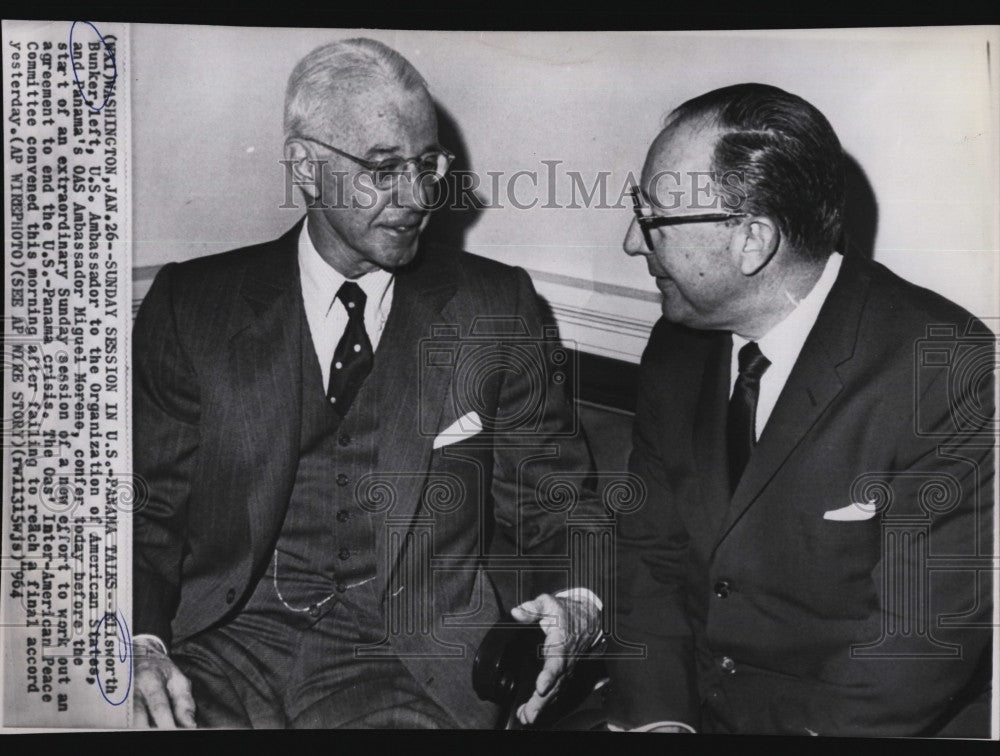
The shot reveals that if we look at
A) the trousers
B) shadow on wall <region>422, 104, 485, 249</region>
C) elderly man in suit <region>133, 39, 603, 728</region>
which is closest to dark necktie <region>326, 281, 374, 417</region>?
elderly man in suit <region>133, 39, 603, 728</region>

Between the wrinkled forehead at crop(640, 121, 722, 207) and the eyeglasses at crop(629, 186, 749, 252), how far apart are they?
0.11 feet

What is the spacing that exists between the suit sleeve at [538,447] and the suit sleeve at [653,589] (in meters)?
0.14

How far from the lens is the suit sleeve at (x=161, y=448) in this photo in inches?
142

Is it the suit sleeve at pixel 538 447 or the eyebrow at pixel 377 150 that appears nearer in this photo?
the eyebrow at pixel 377 150

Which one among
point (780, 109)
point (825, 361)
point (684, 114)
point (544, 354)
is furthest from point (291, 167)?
point (825, 361)

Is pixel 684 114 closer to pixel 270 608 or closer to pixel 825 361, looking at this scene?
pixel 825 361

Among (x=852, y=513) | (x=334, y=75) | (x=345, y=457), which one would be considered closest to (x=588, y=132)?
(x=334, y=75)

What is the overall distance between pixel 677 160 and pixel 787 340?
2.01 feet

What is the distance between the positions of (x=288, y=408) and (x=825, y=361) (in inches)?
61.2

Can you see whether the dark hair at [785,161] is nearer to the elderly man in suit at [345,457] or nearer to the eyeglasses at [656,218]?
the eyeglasses at [656,218]

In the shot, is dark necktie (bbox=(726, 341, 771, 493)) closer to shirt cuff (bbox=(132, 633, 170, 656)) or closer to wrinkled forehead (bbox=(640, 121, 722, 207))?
wrinkled forehead (bbox=(640, 121, 722, 207))

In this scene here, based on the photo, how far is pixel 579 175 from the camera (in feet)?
11.9

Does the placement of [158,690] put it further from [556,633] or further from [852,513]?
[852,513]

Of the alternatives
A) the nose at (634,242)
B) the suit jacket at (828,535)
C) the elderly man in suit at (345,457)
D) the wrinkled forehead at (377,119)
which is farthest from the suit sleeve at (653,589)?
the wrinkled forehead at (377,119)
